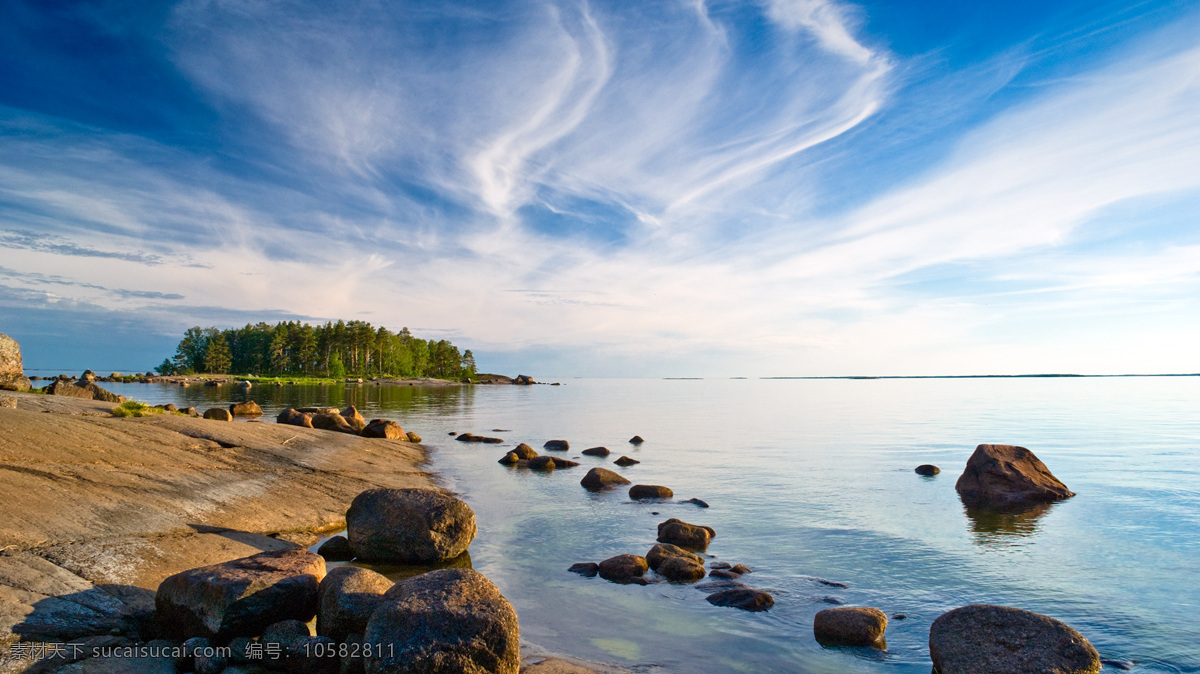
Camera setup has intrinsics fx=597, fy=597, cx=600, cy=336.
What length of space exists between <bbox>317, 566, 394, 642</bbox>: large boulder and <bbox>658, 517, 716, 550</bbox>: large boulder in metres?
9.28

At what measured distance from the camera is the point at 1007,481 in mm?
24016

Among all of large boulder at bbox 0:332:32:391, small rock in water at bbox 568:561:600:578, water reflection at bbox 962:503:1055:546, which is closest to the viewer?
small rock in water at bbox 568:561:600:578

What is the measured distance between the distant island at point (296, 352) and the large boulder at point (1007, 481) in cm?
15859

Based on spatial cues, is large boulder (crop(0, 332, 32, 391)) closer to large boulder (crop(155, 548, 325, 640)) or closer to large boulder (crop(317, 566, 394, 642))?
large boulder (crop(155, 548, 325, 640))

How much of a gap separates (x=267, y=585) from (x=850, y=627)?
10.3m

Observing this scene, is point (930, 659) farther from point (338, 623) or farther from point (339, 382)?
point (339, 382)

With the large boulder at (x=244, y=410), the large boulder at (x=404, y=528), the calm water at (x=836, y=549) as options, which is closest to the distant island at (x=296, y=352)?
the large boulder at (x=244, y=410)

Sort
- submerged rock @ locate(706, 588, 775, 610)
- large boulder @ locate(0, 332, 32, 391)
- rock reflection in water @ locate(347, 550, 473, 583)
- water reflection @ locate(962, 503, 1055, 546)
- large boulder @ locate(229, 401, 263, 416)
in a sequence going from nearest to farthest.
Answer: submerged rock @ locate(706, 588, 775, 610)
rock reflection in water @ locate(347, 550, 473, 583)
water reflection @ locate(962, 503, 1055, 546)
large boulder @ locate(0, 332, 32, 391)
large boulder @ locate(229, 401, 263, 416)

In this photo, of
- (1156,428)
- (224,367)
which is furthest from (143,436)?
(224,367)

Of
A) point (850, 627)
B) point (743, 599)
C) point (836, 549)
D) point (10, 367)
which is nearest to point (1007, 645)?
point (850, 627)

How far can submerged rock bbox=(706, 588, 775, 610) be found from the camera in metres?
12.6

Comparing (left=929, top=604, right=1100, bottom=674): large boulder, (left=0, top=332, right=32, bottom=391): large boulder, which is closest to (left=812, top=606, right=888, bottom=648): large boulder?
(left=929, top=604, right=1100, bottom=674): large boulder

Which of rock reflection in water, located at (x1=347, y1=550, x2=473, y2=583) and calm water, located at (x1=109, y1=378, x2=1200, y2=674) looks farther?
rock reflection in water, located at (x1=347, y1=550, x2=473, y2=583)

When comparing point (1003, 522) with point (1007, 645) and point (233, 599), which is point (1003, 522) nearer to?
point (1007, 645)
